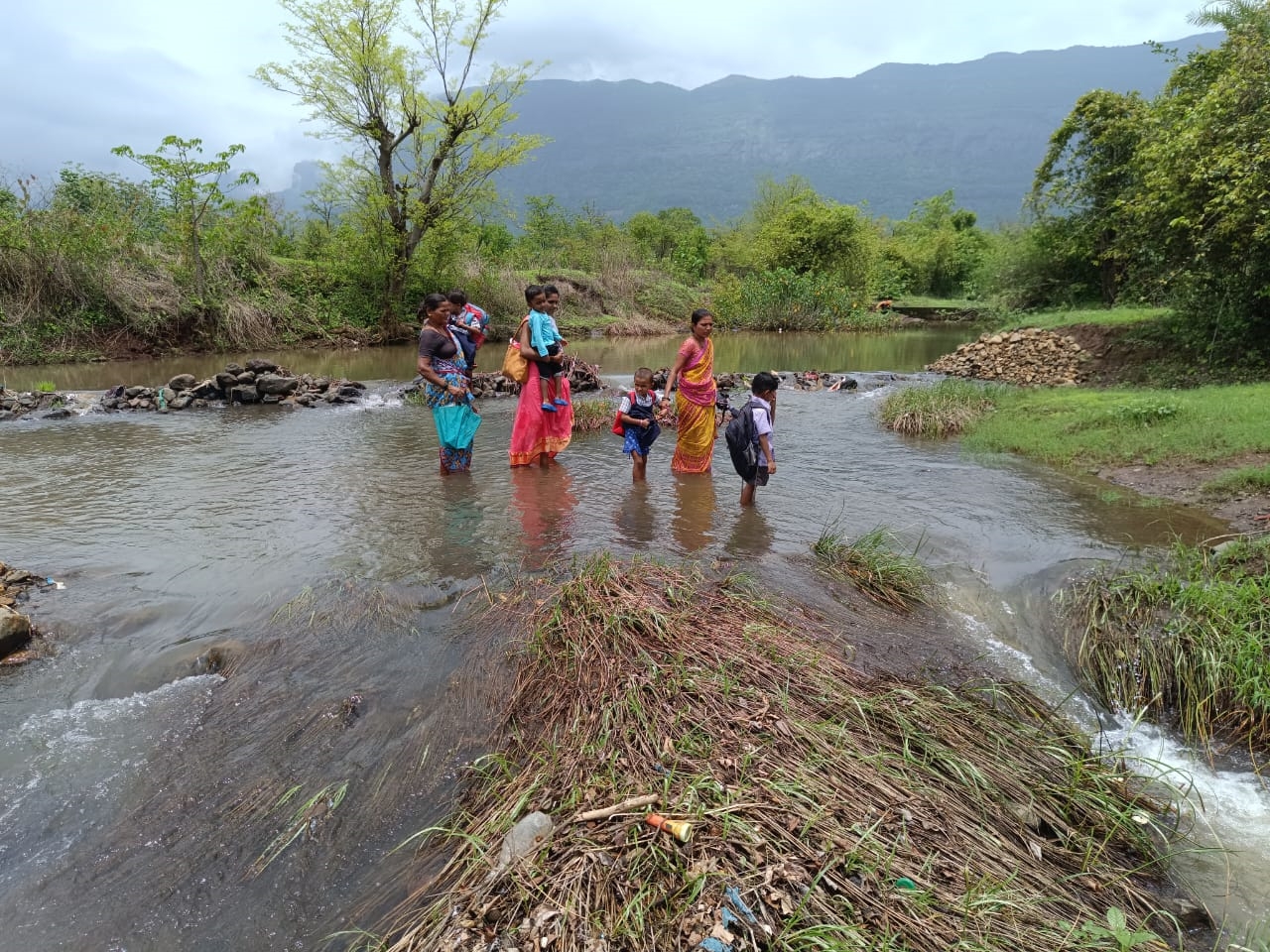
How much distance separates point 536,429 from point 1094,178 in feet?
64.8

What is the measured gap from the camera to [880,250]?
43.2 metres

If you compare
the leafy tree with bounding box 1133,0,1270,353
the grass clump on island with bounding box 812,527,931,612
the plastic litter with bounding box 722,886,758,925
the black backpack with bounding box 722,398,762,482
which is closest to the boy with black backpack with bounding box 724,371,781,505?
the black backpack with bounding box 722,398,762,482

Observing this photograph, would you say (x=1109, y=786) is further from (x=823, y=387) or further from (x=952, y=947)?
(x=823, y=387)

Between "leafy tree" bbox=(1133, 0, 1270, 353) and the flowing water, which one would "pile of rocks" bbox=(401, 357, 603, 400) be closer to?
the flowing water

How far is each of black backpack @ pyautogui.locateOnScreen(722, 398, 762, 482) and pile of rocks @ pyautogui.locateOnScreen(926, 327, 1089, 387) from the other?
34.7ft

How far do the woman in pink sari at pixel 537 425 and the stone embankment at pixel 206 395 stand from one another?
20.9 feet

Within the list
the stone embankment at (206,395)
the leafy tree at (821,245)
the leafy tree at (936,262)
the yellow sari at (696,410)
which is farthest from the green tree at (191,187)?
the leafy tree at (936,262)

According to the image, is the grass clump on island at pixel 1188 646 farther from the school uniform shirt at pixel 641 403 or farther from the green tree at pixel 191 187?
the green tree at pixel 191 187

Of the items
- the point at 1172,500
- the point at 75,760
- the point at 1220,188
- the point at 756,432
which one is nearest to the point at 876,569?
the point at 756,432

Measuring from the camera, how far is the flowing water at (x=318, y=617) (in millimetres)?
2516

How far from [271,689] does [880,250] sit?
151 feet

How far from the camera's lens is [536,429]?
303 inches

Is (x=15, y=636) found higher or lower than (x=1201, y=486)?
higher

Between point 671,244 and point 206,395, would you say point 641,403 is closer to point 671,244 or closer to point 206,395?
point 206,395
